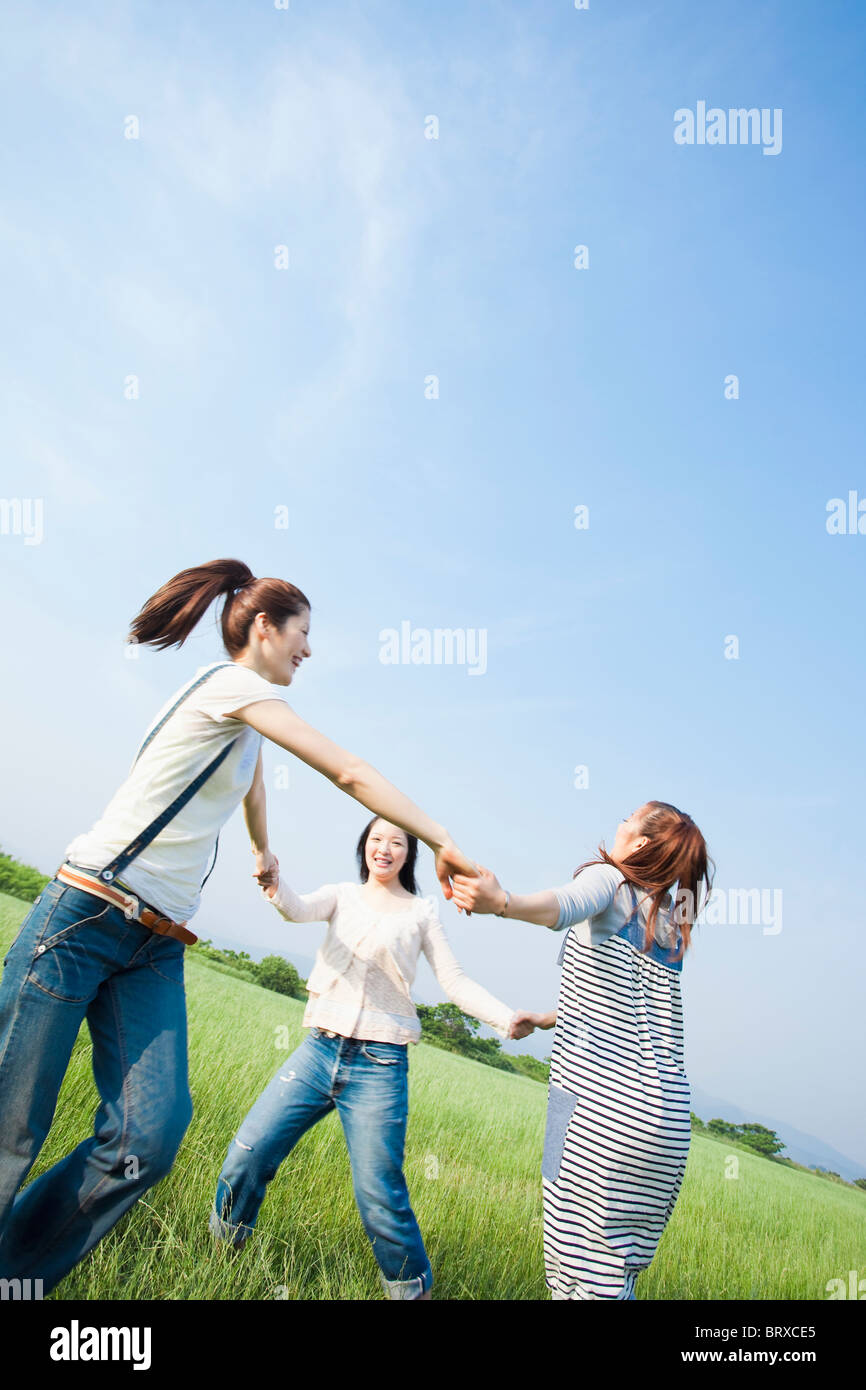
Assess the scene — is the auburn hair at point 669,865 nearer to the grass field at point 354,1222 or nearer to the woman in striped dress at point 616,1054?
the woman in striped dress at point 616,1054

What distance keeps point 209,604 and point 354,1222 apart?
3.18 meters

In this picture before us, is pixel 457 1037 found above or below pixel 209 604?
below

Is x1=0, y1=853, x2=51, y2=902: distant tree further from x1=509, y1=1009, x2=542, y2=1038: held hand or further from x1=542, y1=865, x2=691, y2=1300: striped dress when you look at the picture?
x1=542, y1=865, x2=691, y2=1300: striped dress

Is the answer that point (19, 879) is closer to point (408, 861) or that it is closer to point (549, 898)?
point (408, 861)

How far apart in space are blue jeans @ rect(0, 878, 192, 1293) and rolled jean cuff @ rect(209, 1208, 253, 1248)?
119cm

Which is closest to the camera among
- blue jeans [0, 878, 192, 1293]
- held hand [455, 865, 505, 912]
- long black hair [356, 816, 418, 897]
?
blue jeans [0, 878, 192, 1293]

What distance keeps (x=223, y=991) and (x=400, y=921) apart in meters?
8.79

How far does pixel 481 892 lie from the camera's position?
3.08 metres

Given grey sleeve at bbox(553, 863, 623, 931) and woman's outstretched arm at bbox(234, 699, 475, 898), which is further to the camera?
grey sleeve at bbox(553, 863, 623, 931)

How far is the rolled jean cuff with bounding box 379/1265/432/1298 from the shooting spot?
12.2 feet

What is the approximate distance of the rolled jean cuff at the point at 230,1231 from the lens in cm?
386

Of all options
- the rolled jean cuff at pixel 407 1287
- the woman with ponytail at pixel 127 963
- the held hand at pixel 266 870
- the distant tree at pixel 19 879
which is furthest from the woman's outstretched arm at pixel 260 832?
the distant tree at pixel 19 879

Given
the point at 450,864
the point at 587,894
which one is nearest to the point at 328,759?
the point at 450,864

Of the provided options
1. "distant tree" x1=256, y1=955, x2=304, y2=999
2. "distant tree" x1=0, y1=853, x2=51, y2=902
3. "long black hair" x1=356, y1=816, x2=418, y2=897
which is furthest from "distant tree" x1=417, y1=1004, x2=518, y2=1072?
"long black hair" x1=356, y1=816, x2=418, y2=897
